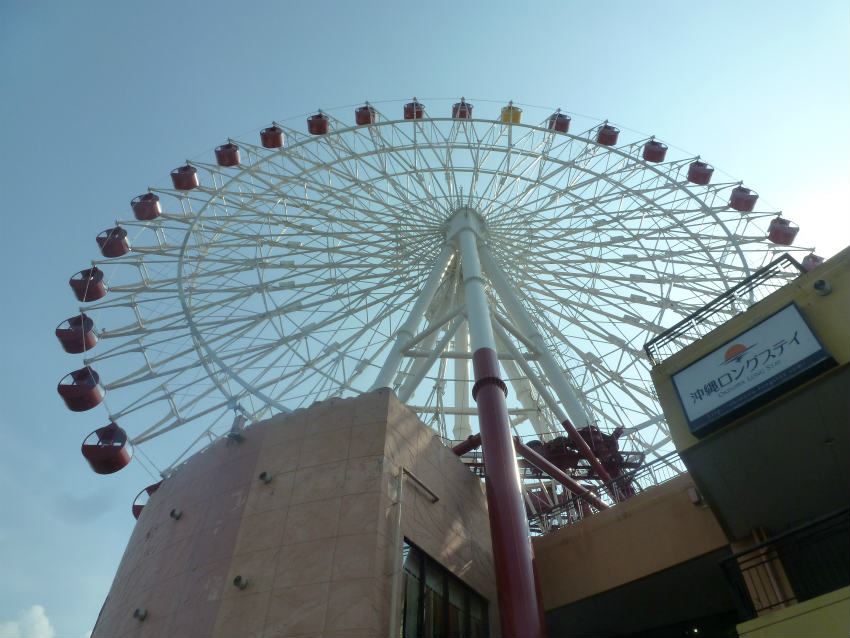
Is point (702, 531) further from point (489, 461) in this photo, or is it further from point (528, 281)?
point (528, 281)

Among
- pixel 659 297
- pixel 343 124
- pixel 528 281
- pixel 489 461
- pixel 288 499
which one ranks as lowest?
pixel 288 499

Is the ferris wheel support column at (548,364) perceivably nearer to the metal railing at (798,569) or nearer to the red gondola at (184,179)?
the metal railing at (798,569)

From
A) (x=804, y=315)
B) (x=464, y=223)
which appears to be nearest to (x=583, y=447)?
(x=804, y=315)

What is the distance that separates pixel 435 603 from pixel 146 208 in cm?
1738

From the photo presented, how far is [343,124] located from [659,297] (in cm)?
1314

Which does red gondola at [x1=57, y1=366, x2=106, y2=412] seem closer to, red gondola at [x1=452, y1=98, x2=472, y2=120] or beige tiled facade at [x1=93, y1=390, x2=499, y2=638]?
beige tiled facade at [x1=93, y1=390, x2=499, y2=638]

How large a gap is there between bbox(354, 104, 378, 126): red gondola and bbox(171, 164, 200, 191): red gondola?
6296 mm

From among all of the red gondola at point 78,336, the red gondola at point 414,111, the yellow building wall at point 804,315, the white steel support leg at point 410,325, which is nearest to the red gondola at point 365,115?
the red gondola at point 414,111

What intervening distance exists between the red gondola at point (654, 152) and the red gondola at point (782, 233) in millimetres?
4696

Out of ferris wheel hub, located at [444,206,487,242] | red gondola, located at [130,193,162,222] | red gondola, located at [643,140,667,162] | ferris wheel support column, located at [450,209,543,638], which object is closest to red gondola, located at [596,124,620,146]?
red gondola, located at [643,140,667,162]

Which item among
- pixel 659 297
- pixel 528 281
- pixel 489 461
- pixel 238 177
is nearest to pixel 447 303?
pixel 528 281

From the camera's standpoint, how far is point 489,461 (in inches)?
513

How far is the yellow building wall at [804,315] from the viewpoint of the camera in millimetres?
8891

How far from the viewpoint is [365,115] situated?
82.0ft
